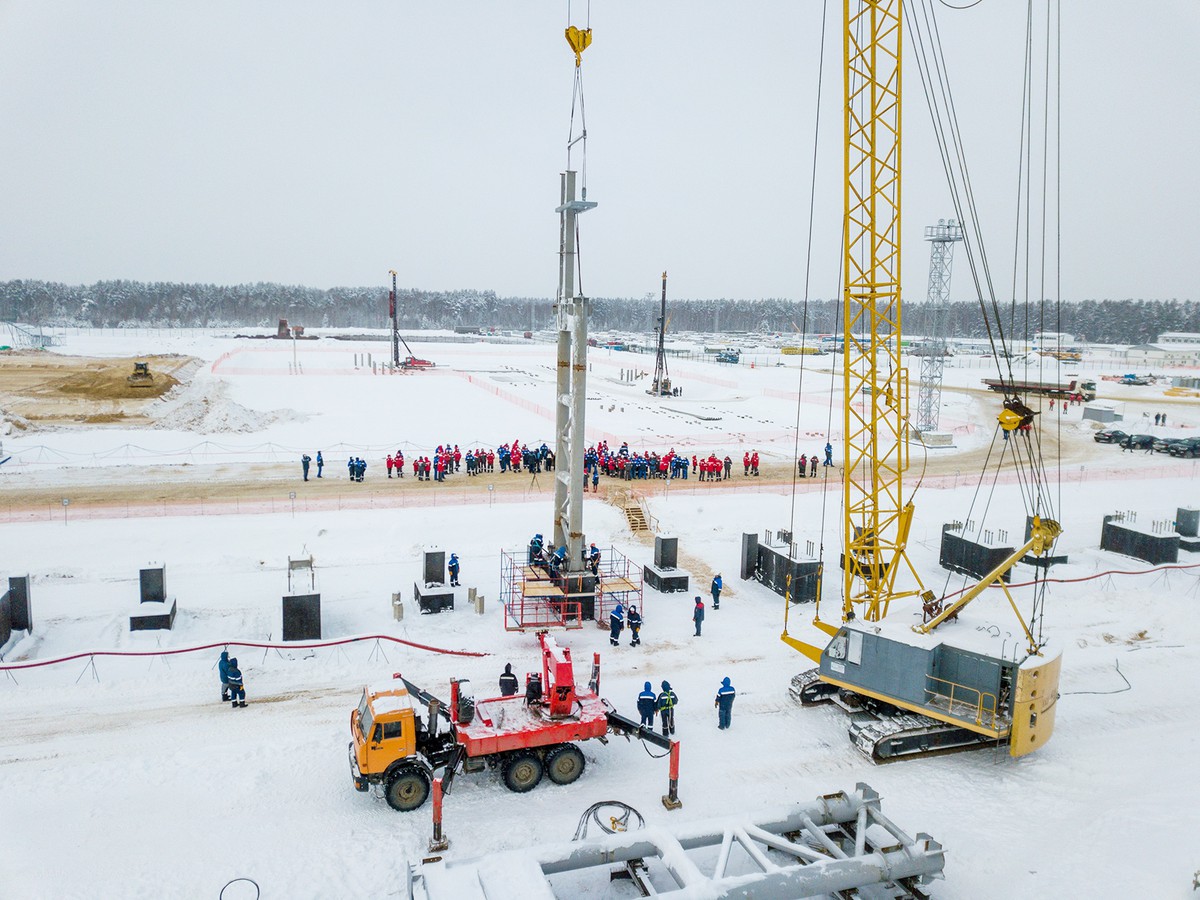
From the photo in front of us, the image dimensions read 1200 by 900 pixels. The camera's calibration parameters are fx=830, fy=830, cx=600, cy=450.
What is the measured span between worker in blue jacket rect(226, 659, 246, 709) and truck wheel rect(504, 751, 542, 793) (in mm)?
5778

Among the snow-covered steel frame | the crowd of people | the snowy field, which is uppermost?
the crowd of people

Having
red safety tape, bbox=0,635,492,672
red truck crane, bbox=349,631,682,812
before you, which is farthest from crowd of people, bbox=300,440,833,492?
red truck crane, bbox=349,631,682,812

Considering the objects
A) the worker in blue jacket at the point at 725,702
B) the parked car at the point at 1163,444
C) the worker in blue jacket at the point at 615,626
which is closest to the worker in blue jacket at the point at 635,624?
the worker in blue jacket at the point at 615,626

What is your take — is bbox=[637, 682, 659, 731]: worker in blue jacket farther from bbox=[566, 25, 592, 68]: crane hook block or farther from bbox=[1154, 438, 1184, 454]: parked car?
bbox=[1154, 438, 1184, 454]: parked car

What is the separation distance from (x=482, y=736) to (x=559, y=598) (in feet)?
26.3

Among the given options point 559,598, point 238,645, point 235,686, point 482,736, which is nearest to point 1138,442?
point 559,598

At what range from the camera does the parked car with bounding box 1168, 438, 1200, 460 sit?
4534 cm

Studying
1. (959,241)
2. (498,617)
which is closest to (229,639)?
(498,617)

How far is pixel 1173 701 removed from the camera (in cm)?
1662

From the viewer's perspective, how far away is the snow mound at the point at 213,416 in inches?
1711

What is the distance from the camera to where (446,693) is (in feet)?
52.8

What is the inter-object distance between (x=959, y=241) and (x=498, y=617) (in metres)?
39.4

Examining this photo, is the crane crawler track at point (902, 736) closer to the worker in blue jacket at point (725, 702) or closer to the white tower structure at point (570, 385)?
the worker in blue jacket at point (725, 702)

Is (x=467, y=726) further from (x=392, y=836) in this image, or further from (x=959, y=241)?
(x=959, y=241)
